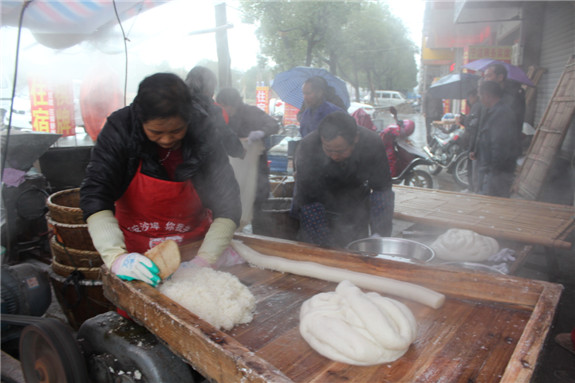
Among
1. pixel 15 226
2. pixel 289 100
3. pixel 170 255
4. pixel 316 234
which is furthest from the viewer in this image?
pixel 289 100

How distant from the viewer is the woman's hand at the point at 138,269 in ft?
5.44

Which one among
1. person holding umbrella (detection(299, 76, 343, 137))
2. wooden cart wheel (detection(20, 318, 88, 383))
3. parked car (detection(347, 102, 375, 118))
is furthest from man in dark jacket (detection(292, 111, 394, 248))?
parked car (detection(347, 102, 375, 118))

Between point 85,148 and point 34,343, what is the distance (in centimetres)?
370

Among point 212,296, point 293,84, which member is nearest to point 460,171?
point 293,84

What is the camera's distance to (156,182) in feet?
6.45

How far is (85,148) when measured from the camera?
5137 mm

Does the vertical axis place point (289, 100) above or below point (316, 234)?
above

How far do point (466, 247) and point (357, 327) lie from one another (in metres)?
1.72

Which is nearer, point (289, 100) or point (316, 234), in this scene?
point (316, 234)

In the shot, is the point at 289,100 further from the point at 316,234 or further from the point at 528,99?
the point at 528,99

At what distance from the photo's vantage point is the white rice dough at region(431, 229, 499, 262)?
110 inches

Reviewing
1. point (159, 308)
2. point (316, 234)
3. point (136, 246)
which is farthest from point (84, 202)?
point (316, 234)

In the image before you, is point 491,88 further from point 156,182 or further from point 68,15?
point 68,15

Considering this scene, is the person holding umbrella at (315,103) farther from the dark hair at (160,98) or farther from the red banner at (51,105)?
the red banner at (51,105)
